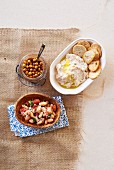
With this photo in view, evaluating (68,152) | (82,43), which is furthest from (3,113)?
(82,43)

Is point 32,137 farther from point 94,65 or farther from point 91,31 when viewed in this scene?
point 91,31

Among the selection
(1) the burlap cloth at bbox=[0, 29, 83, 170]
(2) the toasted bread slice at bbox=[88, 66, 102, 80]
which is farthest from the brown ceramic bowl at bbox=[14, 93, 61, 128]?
(2) the toasted bread slice at bbox=[88, 66, 102, 80]

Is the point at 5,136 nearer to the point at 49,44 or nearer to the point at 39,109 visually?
the point at 39,109

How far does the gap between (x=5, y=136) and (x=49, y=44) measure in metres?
0.40

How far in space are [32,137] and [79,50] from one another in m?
0.38

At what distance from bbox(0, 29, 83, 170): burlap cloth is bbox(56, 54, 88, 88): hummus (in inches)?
2.5

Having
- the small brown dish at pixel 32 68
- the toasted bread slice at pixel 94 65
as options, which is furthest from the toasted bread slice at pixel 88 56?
the small brown dish at pixel 32 68

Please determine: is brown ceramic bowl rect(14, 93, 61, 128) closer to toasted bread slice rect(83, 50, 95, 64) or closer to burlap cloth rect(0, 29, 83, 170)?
burlap cloth rect(0, 29, 83, 170)

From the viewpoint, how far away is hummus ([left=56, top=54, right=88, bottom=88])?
1.49 metres

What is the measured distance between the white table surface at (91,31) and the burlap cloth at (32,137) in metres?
0.04

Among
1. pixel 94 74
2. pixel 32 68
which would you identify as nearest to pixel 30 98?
pixel 32 68

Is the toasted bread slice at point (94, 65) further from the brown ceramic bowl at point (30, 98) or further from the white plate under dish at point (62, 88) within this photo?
the brown ceramic bowl at point (30, 98)

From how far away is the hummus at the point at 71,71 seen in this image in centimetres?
149

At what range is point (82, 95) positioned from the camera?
5.09 ft
